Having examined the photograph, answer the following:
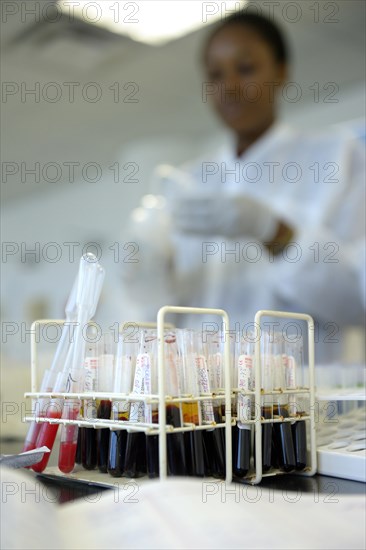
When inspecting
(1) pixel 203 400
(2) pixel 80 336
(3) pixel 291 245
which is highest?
(3) pixel 291 245

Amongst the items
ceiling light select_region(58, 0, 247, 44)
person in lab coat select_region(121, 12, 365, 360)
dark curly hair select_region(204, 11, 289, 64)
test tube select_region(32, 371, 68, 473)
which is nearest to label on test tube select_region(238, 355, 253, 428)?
test tube select_region(32, 371, 68, 473)

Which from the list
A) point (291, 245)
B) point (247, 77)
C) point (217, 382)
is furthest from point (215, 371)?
point (247, 77)

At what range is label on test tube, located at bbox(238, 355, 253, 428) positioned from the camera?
1.16 m

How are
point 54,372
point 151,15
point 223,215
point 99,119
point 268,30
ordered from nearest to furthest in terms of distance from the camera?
1. point 54,372
2. point 223,215
3. point 268,30
4. point 151,15
5. point 99,119

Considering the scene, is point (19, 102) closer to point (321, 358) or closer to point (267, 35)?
point (267, 35)

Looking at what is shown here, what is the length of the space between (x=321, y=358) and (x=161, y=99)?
1635mm

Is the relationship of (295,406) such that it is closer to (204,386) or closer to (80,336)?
(204,386)

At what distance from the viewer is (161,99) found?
322 centimetres

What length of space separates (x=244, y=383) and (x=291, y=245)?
1.29m

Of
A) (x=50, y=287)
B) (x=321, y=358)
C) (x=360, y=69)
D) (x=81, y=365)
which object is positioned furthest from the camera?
(x=50, y=287)

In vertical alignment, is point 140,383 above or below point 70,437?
above

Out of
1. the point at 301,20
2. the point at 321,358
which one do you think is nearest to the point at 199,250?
the point at 321,358

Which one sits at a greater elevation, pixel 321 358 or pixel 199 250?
pixel 199 250

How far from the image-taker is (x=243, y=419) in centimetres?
115
